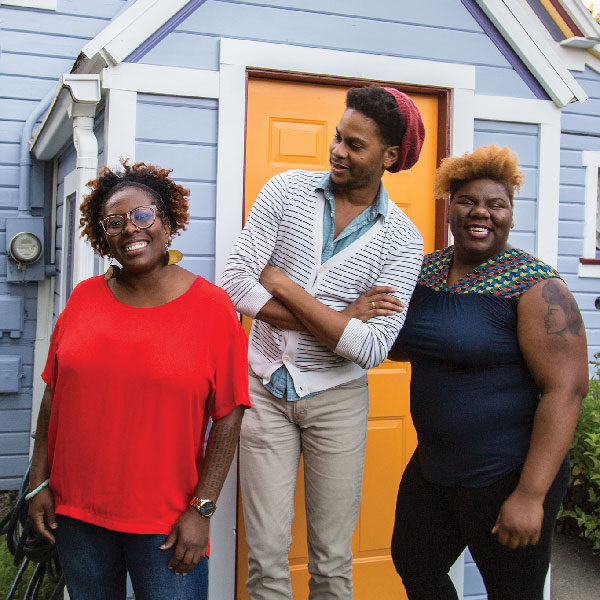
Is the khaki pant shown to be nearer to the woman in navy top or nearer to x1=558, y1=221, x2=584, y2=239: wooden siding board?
the woman in navy top

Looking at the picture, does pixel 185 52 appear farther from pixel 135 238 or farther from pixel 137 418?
pixel 137 418

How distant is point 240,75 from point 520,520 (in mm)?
2184

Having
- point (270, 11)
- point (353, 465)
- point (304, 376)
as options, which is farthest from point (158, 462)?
point (270, 11)

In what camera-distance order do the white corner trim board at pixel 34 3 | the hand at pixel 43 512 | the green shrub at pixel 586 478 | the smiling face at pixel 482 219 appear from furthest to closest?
the white corner trim board at pixel 34 3 → the green shrub at pixel 586 478 → the smiling face at pixel 482 219 → the hand at pixel 43 512

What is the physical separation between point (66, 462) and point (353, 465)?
3.43 ft

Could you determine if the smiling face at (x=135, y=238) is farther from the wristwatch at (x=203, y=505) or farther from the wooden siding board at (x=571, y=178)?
the wooden siding board at (x=571, y=178)

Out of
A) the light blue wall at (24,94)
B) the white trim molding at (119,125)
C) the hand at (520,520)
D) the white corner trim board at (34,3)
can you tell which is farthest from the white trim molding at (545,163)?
the white corner trim board at (34,3)

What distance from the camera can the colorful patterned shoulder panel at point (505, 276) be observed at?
2.18m

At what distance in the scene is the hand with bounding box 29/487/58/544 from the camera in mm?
1925

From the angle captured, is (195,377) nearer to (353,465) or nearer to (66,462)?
(66,462)

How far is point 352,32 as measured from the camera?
325cm

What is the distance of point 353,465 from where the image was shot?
8.13 ft

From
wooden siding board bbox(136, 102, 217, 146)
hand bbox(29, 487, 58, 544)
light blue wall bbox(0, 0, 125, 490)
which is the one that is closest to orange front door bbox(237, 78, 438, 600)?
wooden siding board bbox(136, 102, 217, 146)

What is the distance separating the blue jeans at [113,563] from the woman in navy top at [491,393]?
2.95ft
